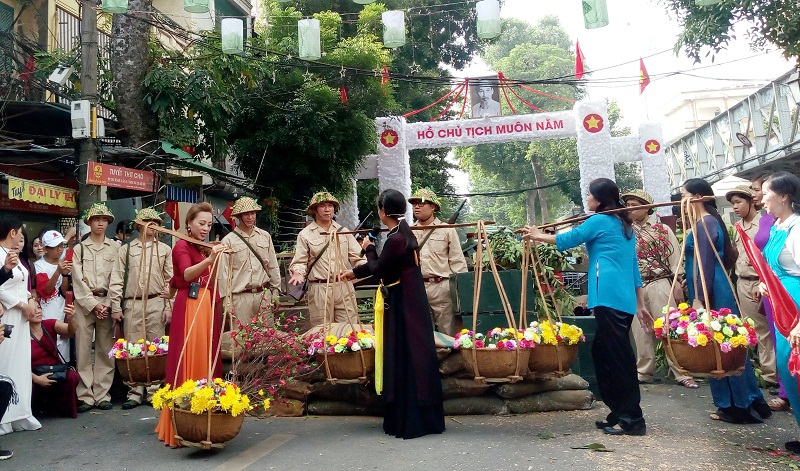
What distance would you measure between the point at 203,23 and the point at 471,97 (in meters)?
6.48

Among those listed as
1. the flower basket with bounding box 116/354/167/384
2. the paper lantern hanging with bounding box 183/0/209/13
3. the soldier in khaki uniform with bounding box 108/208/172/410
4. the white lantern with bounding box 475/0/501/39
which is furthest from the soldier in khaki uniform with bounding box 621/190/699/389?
the paper lantern hanging with bounding box 183/0/209/13

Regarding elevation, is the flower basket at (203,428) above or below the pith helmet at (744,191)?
below

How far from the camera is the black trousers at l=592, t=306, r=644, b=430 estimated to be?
4.63 m

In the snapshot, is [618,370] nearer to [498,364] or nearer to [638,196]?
[498,364]

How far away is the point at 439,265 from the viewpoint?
22.1 feet

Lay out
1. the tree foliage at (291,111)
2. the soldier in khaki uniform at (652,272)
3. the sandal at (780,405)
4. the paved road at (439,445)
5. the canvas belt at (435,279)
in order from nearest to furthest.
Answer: the paved road at (439,445)
the sandal at (780,405)
the canvas belt at (435,279)
the soldier in khaki uniform at (652,272)
the tree foliage at (291,111)

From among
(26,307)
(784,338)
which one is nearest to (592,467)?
(784,338)

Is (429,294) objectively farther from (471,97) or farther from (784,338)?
(471,97)

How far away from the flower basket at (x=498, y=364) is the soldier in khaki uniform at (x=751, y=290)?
8.75 feet

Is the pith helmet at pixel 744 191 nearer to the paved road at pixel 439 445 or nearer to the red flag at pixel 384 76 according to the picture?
the paved road at pixel 439 445

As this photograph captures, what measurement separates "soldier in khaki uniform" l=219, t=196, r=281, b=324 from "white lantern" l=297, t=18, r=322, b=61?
4.03m

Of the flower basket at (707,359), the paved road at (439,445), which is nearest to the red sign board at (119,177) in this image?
the paved road at (439,445)

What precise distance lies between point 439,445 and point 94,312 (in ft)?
12.3

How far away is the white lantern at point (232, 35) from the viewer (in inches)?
375
